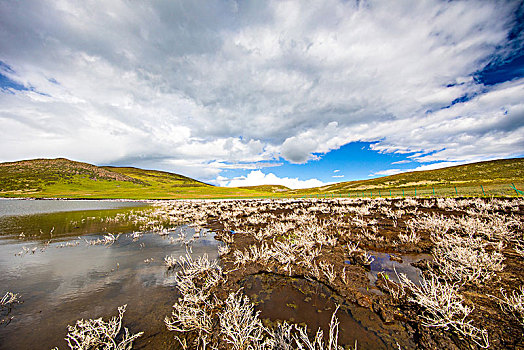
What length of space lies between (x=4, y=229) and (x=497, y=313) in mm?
26694

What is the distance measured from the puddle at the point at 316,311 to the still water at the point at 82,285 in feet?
7.95

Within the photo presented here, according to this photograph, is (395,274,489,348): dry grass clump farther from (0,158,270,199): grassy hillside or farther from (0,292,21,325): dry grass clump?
(0,158,270,199): grassy hillside

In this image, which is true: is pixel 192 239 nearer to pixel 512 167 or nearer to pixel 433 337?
pixel 433 337

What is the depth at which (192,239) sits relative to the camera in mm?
12031

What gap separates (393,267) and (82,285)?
10889mm

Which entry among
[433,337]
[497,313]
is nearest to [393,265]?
[497,313]

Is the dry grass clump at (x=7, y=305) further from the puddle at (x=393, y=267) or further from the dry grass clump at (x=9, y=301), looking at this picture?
the puddle at (x=393, y=267)

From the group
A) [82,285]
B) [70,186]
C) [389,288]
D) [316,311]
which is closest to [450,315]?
[389,288]

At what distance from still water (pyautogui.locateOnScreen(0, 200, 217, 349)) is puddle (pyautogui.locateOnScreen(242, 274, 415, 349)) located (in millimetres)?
2422

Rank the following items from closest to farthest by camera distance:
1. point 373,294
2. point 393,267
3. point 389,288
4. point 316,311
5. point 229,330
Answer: point 229,330
point 316,311
point 373,294
point 389,288
point 393,267

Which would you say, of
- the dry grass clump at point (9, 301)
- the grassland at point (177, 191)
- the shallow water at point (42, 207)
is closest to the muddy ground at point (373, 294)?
the dry grass clump at point (9, 301)

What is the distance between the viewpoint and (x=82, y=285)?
6.41 meters

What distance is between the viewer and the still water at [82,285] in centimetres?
439

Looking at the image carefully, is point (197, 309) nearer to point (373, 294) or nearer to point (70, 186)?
point (373, 294)
